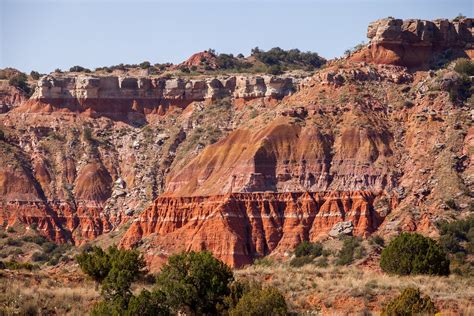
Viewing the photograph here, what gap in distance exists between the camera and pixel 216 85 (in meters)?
164

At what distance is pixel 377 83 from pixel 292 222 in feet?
69.7

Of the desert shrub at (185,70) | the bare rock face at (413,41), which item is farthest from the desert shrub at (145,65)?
the bare rock face at (413,41)

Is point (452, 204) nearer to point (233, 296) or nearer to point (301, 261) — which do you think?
point (301, 261)

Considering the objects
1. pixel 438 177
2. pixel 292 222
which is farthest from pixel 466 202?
pixel 292 222

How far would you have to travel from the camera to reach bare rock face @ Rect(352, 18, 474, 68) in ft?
472

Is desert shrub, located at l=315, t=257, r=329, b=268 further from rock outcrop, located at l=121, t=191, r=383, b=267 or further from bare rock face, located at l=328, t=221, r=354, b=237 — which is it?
bare rock face, located at l=328, t=221, r=354, b=237

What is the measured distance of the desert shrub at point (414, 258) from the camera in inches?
3290

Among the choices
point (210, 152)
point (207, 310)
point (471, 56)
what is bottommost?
point (207, 310)

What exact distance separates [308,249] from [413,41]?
34.9 meters

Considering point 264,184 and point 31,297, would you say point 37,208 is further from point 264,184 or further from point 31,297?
point 31,297

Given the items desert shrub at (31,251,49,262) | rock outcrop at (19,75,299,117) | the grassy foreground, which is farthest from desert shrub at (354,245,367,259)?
rock outcrop at (19,75,299,117)

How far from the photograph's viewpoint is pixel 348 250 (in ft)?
375

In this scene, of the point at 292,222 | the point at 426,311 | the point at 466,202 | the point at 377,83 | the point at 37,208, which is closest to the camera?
the point at 426,311

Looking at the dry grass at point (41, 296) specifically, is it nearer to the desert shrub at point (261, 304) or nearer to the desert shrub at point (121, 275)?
the desert shrub at point (121, 275)
